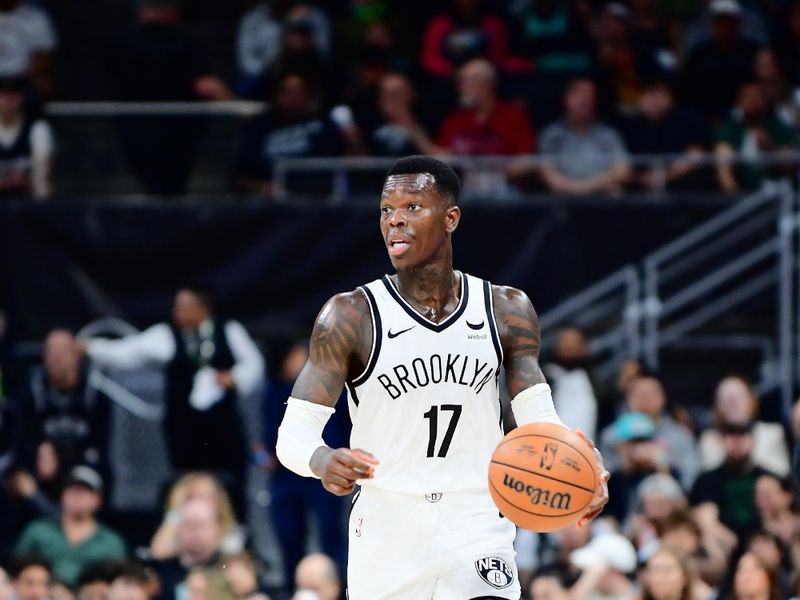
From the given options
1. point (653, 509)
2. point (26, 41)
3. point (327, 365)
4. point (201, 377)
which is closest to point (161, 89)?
point (26, 41)

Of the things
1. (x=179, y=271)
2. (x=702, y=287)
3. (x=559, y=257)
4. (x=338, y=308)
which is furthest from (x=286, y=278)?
(x=338, y=308)

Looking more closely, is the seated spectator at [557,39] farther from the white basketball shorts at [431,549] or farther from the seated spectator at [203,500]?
the white basketball shorts at [431,549]

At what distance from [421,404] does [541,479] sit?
0.68 m

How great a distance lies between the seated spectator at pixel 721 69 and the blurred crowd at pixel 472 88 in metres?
0.01

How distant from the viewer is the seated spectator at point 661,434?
45.5 ft

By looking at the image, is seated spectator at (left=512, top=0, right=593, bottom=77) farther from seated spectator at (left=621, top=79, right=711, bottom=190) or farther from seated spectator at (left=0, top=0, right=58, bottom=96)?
seated spectator at (left=0, top=0, right=58, bottom=96)

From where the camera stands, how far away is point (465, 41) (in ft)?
56.3

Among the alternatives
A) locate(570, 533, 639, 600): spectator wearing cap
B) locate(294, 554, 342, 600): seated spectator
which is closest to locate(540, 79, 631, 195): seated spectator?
locate(570, 533, 639, 600): spectator wearing cap

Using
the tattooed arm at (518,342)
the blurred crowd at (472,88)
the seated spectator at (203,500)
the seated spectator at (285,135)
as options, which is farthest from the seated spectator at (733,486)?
the tattooed arm at (518,342)

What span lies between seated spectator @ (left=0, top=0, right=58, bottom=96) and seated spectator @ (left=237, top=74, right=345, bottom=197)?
253cm

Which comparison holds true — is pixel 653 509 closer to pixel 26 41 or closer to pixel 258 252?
pixel 258 252

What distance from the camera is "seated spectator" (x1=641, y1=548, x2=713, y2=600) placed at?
11.8 metres

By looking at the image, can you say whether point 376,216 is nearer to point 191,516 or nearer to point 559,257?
point 559,257

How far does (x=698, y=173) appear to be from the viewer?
1563 centimetres
